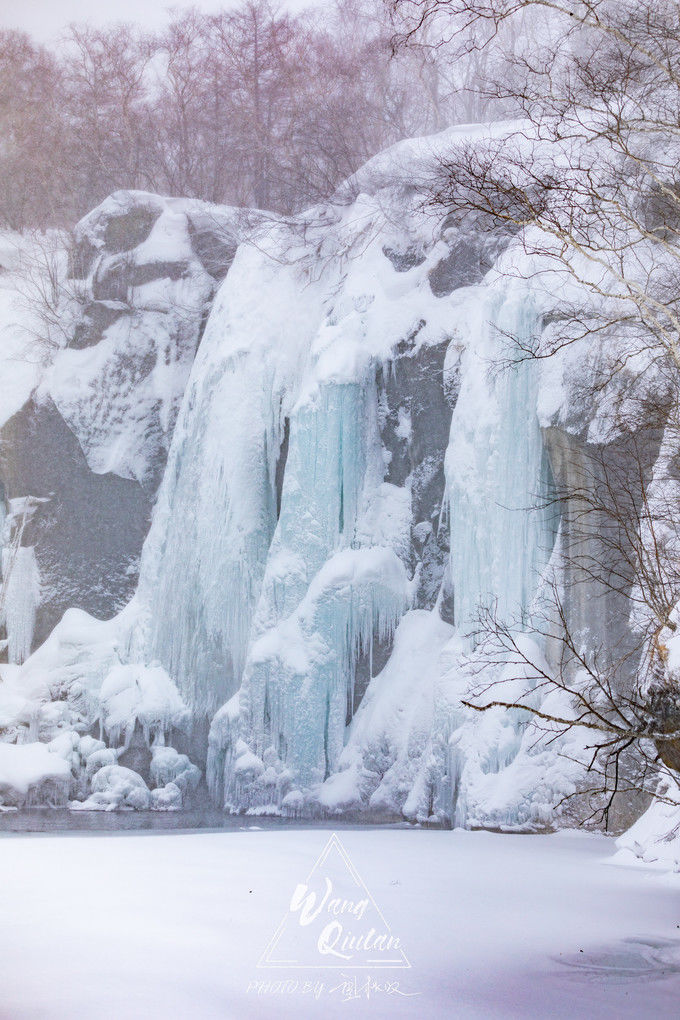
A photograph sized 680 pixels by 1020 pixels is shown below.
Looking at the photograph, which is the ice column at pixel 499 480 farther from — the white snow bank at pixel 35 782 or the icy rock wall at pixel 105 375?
the white snow bank at pixel 35 782

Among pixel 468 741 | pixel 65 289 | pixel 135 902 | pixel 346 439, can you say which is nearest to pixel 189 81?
pixel 65 289

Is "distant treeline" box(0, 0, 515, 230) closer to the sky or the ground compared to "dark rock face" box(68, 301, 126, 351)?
closer to the sky

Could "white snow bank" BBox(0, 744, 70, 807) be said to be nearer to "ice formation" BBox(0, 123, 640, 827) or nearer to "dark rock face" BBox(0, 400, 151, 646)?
"ice formation" BBox(0, 123, 640, 827)

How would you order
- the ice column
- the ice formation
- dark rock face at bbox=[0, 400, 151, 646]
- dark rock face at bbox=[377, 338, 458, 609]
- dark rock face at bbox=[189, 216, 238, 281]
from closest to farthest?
the ice column
the ice formation
dark rock face at bbox=[377, 338, 458, 609]
dark rock face at bbox=[0, 400, 151, 646]
dark rock face at bbox=[189, 216, 238, 281]

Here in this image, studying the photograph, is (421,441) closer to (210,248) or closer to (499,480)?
(499,480)

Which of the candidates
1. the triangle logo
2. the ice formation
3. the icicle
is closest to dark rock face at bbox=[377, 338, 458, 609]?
the ice formation

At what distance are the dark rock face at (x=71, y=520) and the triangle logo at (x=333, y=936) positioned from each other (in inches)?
306

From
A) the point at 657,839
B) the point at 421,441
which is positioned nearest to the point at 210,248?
the point at 421,441

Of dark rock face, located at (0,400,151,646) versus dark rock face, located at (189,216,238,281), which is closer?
dark rock face, located at (0,400,151,646)

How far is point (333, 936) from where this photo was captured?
139 inches

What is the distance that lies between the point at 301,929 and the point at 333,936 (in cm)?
10

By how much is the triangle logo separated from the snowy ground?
5 centimetres

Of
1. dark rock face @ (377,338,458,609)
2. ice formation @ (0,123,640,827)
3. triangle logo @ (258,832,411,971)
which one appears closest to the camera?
triangle logo @ (258,832,411,971)

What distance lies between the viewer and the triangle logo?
10.7 feet
